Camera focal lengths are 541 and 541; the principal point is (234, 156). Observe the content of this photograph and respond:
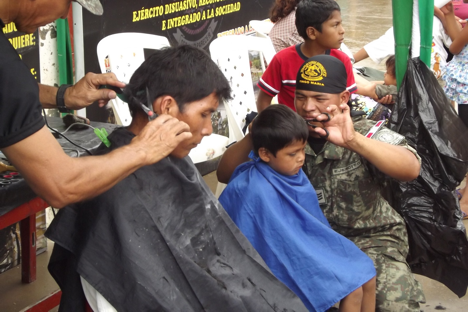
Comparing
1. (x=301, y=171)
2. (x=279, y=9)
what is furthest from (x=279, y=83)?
(x=279, y=9)

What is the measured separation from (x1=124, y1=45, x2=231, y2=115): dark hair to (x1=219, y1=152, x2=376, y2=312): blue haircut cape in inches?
20.5

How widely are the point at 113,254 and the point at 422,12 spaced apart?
2.18m

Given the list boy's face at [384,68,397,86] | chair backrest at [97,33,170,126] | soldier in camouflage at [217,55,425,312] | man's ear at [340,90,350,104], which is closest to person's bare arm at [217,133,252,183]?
soldier in camouflage at [217,55,425,312]

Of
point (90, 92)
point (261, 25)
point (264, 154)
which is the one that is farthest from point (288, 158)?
point (261, 25)

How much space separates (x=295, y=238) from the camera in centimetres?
217

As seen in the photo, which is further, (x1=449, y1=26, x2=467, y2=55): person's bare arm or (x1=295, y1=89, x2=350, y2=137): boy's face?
(x1=449, y1=26, x2=467, y2=55): person's bare arm

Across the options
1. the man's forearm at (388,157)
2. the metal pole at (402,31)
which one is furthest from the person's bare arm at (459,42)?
the man's forearm at (388,157)

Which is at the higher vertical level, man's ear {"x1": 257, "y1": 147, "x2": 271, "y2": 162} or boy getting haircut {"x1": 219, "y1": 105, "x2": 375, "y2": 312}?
man's ear {"x1": 257, "y1": 147, "x2": 271, "y2": 162}

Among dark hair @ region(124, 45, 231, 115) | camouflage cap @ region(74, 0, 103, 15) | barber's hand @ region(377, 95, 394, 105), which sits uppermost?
camouflage cap @ region(74, 0, 103, 15)

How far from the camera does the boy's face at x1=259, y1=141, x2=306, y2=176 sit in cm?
228

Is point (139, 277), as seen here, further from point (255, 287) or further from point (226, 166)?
point (226, 166)

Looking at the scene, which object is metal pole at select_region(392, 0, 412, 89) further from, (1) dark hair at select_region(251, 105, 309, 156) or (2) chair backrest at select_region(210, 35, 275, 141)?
(2) chair backrest at select_region(210, 35, 275, 141)

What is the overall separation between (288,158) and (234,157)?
0.34 metres

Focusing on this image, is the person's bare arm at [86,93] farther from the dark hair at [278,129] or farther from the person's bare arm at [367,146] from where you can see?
the person's bare arm at [367,146]
